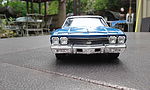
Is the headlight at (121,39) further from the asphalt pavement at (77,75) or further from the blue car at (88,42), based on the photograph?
the asphalt pavement at (77,75)

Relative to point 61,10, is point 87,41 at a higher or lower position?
lower

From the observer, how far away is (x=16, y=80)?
11.5 feet

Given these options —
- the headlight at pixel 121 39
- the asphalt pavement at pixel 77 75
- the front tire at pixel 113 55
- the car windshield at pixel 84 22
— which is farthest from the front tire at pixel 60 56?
the headlight at pixel 121 39

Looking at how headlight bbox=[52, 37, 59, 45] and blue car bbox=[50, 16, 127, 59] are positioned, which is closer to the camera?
blue car bbox=[50, 16, 127, 59]

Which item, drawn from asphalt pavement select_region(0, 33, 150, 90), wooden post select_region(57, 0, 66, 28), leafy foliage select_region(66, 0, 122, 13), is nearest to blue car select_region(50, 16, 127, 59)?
asphalt pavement select_region(0, 33, 150, 90)

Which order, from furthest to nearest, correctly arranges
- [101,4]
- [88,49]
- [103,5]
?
[101,4]
[103,5]
[88,49]

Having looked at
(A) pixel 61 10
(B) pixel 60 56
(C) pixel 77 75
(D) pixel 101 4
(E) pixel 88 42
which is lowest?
(C) pixel 77 75

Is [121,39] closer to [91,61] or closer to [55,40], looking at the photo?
[91,61]

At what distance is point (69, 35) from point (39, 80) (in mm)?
1359

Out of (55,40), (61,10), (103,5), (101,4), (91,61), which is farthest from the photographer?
(101,4)

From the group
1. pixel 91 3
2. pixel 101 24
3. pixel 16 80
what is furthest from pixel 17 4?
pixel 16 80

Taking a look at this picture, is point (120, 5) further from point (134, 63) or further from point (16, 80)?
point (16, 80)

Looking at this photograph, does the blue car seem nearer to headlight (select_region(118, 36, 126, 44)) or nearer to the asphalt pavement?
headlight (select_region(118, 36, 126, 44))

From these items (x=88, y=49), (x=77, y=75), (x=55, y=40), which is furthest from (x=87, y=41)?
(x=77, y=75)
